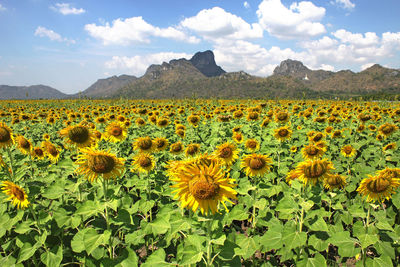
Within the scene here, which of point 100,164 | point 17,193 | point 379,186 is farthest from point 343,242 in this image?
point 17,193

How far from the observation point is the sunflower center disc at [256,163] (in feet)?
10.2

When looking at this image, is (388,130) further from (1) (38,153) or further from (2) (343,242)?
(1) (38,153)

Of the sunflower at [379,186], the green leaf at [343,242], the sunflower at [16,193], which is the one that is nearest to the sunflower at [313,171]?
the sunflower at [379,186]

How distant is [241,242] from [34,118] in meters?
14.4

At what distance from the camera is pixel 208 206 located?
1.83m

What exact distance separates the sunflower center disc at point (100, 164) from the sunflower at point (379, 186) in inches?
126

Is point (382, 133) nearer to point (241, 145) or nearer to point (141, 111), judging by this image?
point (241, 145)

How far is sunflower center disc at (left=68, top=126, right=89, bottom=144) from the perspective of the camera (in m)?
3.04

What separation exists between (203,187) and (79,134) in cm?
227

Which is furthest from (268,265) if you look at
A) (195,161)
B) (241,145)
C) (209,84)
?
(209,84)

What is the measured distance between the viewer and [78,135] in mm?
3076

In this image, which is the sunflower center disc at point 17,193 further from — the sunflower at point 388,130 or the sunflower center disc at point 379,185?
the sunflower at point 388,130

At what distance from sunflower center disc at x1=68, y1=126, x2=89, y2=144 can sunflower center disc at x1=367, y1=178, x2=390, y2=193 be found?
394cm

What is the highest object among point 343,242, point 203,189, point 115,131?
point 115,131
